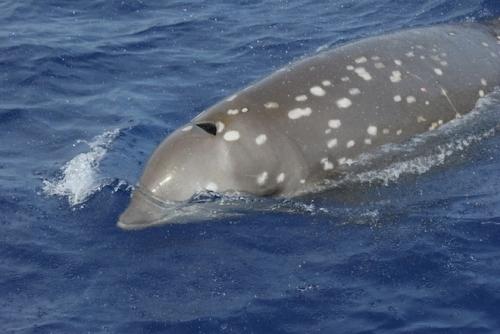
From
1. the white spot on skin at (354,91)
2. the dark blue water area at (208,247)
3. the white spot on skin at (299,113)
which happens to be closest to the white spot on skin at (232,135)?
the white spot on skin at (299,113)

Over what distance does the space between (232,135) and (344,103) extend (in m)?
1.75

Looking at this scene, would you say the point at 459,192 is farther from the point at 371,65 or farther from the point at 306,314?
the point at 306,314

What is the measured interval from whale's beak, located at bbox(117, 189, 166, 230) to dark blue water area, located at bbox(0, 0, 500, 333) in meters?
0.14

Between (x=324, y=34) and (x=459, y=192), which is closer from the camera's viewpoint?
(x=459, y=192)

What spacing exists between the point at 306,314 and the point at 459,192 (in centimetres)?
342

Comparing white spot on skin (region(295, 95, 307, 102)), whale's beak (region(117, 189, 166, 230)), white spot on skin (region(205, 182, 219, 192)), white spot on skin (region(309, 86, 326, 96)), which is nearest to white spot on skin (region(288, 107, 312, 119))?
white spot on skin (region(295, 95, 307, 102))

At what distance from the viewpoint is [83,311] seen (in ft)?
34.0

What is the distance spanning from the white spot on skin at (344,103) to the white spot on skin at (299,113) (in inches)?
18.2

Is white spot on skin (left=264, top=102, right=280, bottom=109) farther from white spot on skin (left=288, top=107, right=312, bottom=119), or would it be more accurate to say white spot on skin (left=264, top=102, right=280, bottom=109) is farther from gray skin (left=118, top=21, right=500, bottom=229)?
white spot on skin (left=288, top=107, right=312, bottom=119)

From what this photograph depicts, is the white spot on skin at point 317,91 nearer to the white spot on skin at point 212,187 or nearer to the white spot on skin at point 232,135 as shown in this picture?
the white spot on skin at point 232,135

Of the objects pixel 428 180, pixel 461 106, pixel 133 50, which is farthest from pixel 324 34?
pixel 428 180

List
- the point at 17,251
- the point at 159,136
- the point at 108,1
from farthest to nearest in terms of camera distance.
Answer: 1. the point at 108,1
2. the point at 159,136
3. the point at 17,251

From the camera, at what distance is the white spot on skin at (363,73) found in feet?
43.5

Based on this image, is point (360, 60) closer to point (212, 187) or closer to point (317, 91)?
point (317, 91)
